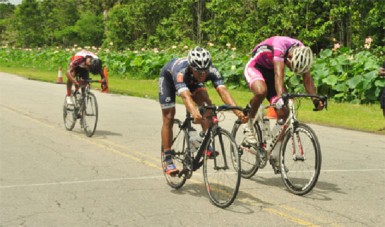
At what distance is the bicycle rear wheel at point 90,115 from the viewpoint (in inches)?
488

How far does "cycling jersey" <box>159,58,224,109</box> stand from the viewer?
7129 mm

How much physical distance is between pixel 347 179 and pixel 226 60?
18553 mm

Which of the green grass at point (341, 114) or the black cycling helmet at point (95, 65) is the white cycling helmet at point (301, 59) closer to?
the black cycling helmet at point (95, 65)

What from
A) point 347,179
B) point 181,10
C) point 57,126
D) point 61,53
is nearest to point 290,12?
point 181,10

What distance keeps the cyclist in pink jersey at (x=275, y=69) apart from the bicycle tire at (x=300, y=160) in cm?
42

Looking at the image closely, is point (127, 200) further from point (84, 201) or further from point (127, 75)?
point (127, 75)

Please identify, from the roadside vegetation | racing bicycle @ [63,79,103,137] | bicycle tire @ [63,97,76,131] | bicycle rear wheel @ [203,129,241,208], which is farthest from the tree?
bicycle rear wheel @ [203,129,241,208]

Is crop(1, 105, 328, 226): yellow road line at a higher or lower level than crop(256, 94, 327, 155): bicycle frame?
lower

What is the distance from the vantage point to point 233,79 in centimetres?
2503

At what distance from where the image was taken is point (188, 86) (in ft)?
25.0

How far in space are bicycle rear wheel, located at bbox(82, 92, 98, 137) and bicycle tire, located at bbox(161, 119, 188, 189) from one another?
483 centimetres

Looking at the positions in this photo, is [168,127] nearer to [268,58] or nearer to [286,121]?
[286,121]

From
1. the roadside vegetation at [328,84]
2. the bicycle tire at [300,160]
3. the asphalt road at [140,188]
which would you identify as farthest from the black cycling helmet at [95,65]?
the bicycle tire at [300,160]

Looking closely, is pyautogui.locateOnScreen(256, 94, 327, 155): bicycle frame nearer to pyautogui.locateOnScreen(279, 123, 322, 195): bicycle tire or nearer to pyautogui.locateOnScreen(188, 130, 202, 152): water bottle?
pyautogui.locateOnScreen(279, 123, 322, 195): bicycle tire
